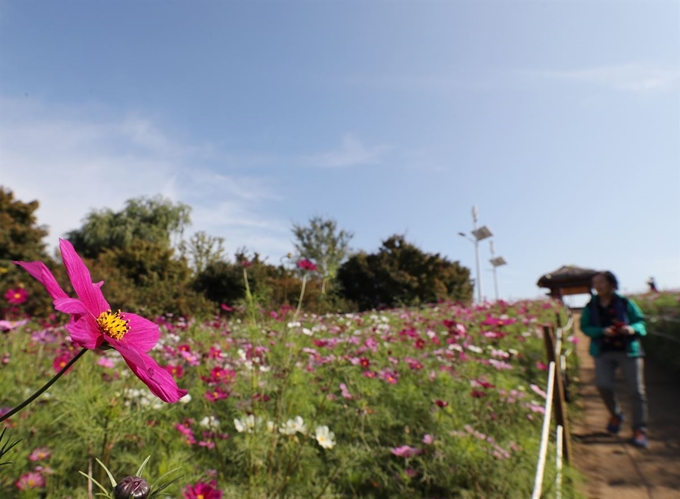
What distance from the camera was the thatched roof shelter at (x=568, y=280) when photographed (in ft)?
56.4

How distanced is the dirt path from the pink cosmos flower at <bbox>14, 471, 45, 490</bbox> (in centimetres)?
302

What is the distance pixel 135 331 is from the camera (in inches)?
24.0

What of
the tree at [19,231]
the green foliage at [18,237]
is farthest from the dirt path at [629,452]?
the tree at [19,231]

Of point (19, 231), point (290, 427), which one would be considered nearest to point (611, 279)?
point (290, 427)

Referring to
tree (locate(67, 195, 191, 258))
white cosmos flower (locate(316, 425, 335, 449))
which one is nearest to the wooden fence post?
white cosmos flower (locate(316, 425, 335, 449))

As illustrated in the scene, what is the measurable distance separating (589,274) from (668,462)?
50.3 ft

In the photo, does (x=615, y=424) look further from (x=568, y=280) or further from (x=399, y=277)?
(x=568, y=280)

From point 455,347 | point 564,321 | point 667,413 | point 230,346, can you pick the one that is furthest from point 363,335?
point 564,321

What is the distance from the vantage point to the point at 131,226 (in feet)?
86.2

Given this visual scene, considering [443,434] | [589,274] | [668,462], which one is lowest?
[668,462]

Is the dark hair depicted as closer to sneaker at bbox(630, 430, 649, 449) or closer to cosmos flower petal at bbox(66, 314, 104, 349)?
sneaker at bbox(630, 430, 649, 449)

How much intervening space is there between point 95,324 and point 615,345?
4490 millimetres

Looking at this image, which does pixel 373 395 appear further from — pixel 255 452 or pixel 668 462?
pixel 668 462

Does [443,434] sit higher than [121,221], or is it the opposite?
[121,221]
